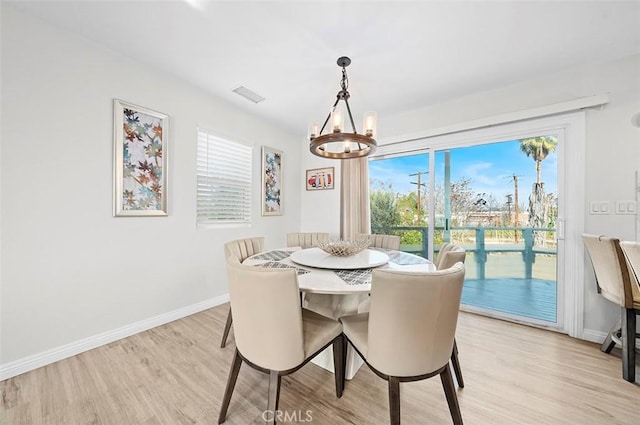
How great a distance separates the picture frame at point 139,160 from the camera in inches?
83.0

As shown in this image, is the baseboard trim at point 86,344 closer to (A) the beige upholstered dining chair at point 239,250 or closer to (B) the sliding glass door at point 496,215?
(A) the beige upholstered dining chair at point 239,250

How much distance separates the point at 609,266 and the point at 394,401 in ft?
6.53

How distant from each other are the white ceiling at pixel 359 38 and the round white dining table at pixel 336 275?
171cm

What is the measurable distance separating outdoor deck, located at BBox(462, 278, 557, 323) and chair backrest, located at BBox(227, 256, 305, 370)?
2.56m

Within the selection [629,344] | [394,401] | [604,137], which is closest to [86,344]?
[394,401]

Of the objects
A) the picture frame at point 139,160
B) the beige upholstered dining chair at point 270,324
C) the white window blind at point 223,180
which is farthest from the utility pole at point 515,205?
the picture frame at point 139,160

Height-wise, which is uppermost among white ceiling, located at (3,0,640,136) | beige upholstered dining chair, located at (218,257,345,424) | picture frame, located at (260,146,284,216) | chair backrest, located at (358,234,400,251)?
white ceiling, located at (3,0,640,136)

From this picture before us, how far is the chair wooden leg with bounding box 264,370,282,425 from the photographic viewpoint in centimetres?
114

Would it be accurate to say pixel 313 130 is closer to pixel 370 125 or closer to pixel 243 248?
pixel 370 125

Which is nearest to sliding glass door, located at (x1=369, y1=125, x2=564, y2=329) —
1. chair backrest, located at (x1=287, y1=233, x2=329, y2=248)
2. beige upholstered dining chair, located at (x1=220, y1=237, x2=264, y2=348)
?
chair backrest, located at (x1=287, y1=233, x2=329, y2=248)

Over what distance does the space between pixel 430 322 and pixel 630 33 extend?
269 cm

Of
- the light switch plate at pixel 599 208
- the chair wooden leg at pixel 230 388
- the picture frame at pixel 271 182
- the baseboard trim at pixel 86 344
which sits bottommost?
the baseboard trim at pixel 86 344

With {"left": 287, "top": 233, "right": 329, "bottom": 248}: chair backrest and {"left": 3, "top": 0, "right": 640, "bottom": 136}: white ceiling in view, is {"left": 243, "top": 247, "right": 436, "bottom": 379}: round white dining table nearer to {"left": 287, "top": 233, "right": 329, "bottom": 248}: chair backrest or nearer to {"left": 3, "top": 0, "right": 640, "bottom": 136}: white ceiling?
{"left": 287, "top": 233, "right": 329, "bottom": 248}: chair backrest

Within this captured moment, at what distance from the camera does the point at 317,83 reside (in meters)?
2.49
